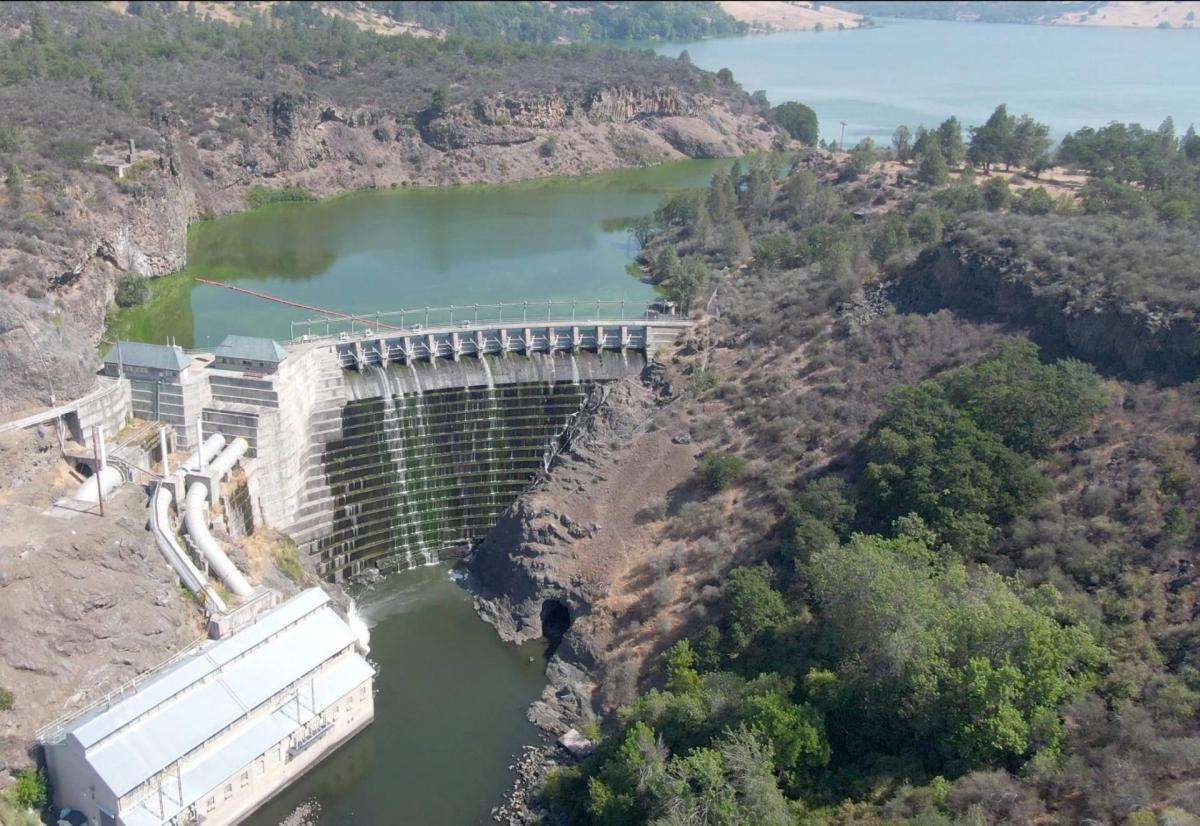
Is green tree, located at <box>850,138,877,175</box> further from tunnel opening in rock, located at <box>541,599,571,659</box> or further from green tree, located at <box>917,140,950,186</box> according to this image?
tunnel opening in rock, located at <box>541,599,571,659</box>

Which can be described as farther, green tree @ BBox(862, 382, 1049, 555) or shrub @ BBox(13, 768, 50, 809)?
green tree @ BBox(862, 382, 1049, 555)

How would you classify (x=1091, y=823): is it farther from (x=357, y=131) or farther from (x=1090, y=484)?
(x=357, y=131)

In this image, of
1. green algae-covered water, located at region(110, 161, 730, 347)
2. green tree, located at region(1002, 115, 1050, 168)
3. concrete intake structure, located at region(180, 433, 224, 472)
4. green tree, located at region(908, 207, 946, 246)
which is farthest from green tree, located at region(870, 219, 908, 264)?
concrete intake structure, located at region(180, 433, 224, 472)

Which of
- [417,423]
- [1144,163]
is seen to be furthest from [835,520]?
[1144,163]

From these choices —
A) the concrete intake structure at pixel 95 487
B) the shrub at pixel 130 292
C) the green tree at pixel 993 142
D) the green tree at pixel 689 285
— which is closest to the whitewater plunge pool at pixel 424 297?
the shrub at pixel 130 292

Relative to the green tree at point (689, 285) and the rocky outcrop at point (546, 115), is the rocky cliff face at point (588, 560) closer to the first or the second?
the green tree at point (689, 285)
